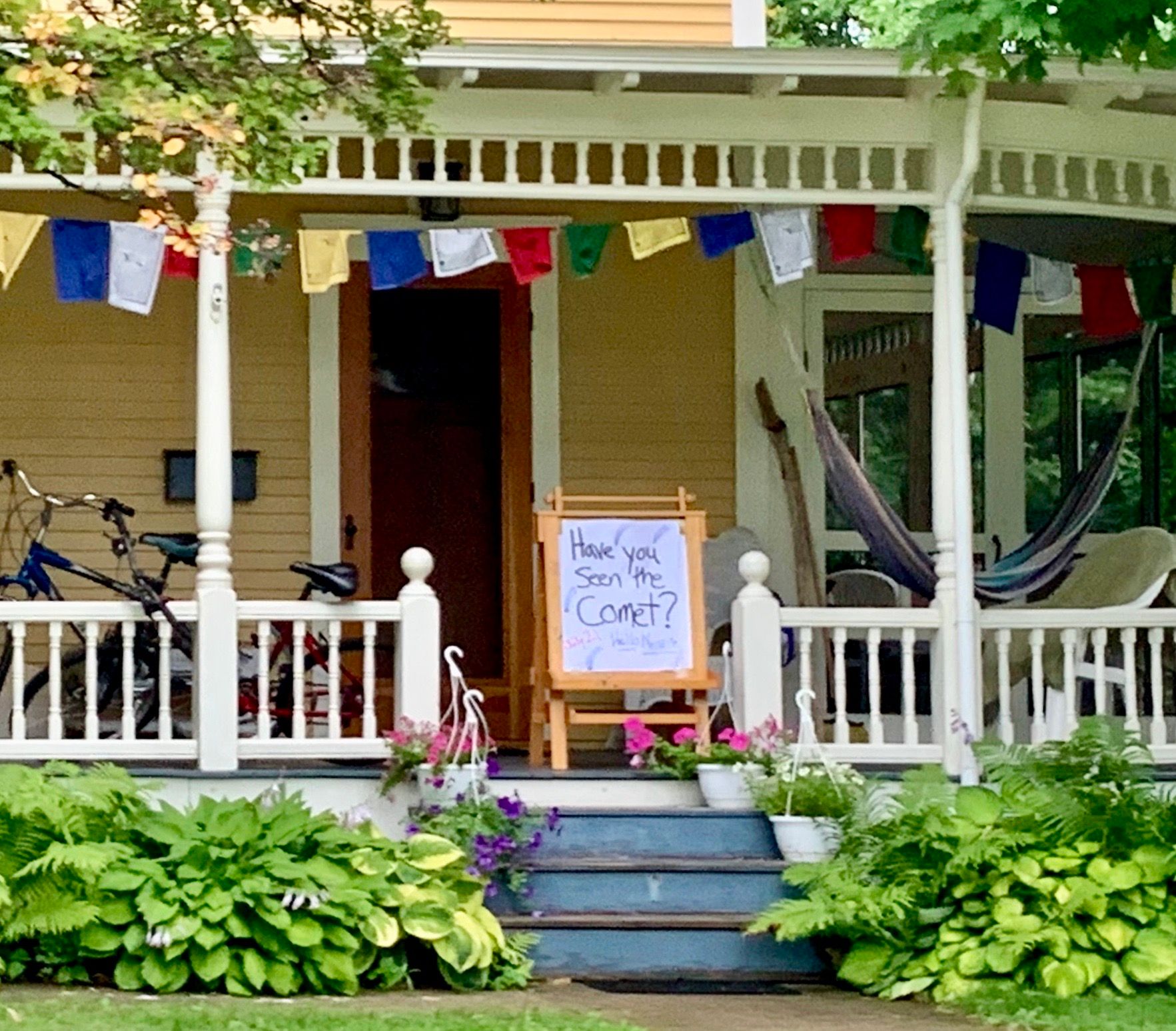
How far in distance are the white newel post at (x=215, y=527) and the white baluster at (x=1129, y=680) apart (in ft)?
12.4

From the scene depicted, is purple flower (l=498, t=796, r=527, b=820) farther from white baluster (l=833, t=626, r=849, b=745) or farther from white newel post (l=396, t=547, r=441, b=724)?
white baluster (l=833, t=626, r=849, b=745)

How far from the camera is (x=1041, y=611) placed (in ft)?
32.8

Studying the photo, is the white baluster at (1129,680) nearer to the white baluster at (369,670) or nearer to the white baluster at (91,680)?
the white baluster at (369,670)

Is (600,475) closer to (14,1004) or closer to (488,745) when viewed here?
(488,745)

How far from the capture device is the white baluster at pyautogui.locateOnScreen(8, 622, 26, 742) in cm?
937

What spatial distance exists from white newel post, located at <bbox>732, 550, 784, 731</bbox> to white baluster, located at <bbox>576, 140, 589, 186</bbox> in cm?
172

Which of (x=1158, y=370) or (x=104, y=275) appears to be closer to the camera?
(x=104, y=275)

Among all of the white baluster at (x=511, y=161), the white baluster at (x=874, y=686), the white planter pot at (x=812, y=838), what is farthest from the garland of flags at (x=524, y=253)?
the white planter pot at (x=812, y=838)

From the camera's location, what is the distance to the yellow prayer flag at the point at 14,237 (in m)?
9.61

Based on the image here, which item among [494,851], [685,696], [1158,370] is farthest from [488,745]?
[1158,370]

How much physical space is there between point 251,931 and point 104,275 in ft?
10.6

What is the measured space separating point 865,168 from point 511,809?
321 cm


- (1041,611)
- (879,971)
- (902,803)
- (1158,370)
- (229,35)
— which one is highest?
(229,35)

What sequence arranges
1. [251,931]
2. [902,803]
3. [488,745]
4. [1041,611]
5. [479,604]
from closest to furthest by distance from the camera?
[251,931] < [902,803] < [488,745] < [1041,611] < [479,604]
